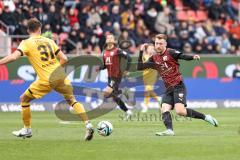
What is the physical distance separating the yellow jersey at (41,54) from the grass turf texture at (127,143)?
1.38 metres

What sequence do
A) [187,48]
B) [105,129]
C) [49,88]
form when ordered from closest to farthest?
[49,88], [105,129], [187,48]

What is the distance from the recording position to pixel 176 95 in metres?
15.3

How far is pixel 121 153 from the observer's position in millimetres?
11906

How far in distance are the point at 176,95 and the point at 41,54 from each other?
3.13 metres

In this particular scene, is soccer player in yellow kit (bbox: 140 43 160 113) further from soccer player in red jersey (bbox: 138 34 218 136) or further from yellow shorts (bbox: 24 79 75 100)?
yellow shorts (bbox: 24 79 75 100)

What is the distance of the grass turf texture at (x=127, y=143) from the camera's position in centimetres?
1158

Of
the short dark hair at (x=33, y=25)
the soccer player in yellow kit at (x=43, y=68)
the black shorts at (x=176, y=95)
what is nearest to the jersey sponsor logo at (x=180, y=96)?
the black shorts at (x=176, y=95)

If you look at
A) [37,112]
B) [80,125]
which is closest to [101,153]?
[80,125]

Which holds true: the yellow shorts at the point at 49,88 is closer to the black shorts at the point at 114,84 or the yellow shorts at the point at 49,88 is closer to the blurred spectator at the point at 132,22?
the black shorts at the point at 114,84

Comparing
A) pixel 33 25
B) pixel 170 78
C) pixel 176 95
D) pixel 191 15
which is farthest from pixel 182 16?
pixel 33 25

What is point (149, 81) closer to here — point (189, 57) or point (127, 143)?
point (189, 57)

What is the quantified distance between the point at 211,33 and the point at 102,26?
581 centimetres

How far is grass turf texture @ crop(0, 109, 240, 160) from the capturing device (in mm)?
11578

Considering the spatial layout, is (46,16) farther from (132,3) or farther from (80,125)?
(80,125)
